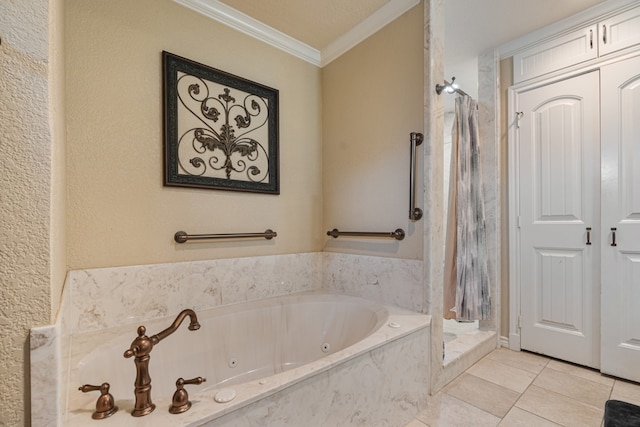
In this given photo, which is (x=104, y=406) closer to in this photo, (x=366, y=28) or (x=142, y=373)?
(x=142, y=373)

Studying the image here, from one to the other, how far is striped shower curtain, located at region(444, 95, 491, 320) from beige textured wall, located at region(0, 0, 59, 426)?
90.8 inches

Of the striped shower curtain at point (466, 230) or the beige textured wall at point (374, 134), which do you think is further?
the striped shower curtain at point (466, 230)

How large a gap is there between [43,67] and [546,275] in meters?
2.82

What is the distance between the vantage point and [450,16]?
1.96 meters

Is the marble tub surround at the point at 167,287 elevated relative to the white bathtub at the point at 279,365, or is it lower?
elevated

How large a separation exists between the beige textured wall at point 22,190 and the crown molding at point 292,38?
1385 mm

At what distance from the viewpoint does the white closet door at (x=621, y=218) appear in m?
1.73

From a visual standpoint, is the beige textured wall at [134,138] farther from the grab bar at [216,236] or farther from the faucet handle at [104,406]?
the faucet handle at [104,406]

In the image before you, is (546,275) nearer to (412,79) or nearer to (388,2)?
(412,79)

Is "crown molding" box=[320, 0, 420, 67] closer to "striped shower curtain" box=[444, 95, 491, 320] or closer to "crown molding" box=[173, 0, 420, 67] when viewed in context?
"crown molding" box=[173, 0, 420, 67]

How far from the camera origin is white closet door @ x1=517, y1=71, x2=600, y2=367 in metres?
1.90

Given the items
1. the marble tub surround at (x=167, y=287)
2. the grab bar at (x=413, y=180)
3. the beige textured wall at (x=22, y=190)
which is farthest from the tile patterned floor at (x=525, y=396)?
the beige textured wall at (x=22, y=190)

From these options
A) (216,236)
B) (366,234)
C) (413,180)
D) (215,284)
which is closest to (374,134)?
(413,180)

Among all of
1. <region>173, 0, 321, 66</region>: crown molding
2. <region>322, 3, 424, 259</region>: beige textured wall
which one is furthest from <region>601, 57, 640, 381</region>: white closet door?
<region>173, 0, 321, 66</region>: crown molding
